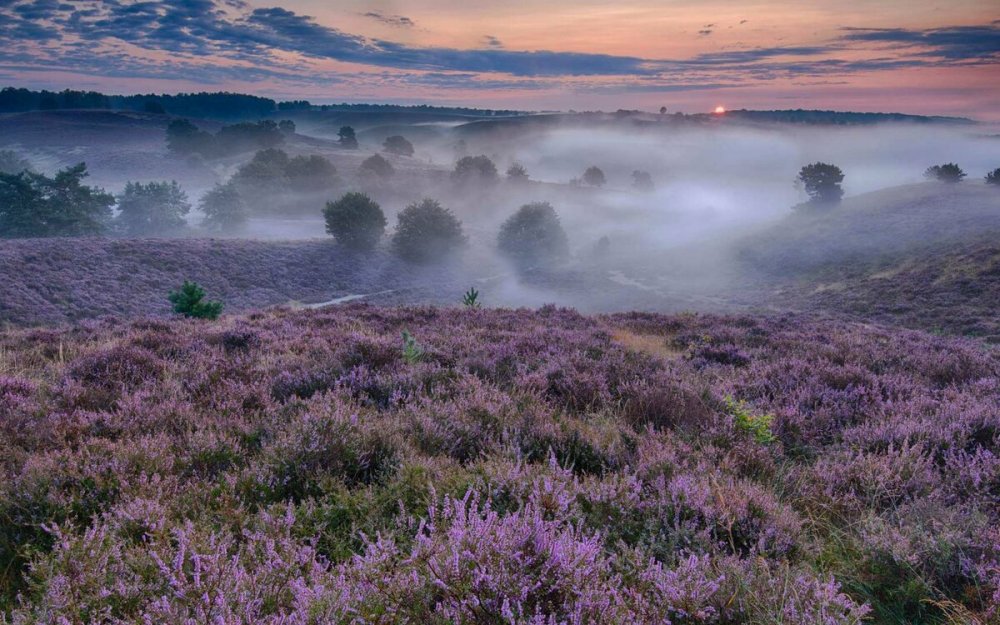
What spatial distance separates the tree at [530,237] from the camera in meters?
69.1

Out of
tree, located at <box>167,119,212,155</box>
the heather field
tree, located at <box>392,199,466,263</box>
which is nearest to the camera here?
the heather field

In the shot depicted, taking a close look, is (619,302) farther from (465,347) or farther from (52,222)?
(52,222)

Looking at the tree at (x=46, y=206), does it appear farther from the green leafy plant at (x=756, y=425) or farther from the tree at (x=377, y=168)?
the green leafy plant at (x=756, y=425)

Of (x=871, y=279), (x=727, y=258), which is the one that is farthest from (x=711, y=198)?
(x=871, y=279)

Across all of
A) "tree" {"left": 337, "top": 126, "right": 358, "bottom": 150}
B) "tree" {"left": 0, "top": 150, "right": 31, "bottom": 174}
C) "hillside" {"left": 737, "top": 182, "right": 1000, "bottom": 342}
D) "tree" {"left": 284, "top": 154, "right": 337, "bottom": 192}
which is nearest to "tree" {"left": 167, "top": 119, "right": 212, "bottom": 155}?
"tree" {"left": 0, "top": 150, "right": 31, "bottom": 174}

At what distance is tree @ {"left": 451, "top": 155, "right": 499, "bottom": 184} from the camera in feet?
321

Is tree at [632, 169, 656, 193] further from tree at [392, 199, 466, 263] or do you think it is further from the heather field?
the heather field

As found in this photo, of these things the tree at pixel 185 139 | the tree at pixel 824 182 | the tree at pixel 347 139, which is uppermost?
the tree at pixel 347 139

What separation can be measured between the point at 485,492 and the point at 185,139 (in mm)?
137839

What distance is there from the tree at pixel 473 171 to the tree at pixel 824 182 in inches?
2167

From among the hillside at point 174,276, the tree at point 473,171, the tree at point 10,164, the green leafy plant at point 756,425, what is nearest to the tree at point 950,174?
the tree at point 473,171

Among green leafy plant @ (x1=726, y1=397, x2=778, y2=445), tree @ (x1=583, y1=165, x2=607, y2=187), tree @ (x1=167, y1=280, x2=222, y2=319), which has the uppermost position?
tree @ (x1=583, y1=165, x2=607, y2=187)

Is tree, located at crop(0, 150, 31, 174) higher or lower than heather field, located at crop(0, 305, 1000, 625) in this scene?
higher

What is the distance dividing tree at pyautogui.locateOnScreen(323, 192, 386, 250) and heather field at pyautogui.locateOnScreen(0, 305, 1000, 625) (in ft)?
173
